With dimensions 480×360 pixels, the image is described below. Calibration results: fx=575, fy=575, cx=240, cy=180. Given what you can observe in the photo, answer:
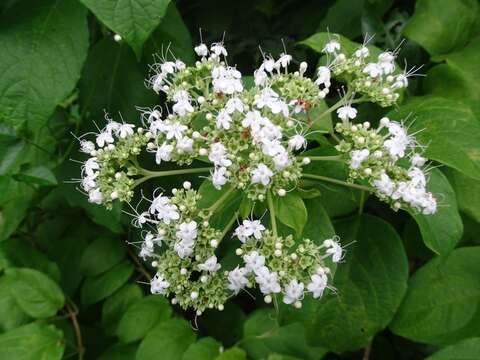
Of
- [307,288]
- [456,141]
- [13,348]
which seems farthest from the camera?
[13,348]

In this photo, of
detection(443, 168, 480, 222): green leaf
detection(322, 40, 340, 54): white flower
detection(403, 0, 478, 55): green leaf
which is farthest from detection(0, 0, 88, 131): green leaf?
detection(443, 168, 480, 222): green leaf

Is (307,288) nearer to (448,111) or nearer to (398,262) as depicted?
(398,262)

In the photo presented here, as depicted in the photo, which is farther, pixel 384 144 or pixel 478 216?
pixel 478 216

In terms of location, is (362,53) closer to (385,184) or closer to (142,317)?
(385,184)

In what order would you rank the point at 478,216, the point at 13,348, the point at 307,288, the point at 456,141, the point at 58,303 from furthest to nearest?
the point at 58,303 → the point at 13,348 → the point at 478,216 → the point at 456,141 → the point at 307,288

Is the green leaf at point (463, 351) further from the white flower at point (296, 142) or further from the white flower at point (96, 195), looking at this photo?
the white flower at point (96, 195)

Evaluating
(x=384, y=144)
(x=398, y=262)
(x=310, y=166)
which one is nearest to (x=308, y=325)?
(x=398, y=262)

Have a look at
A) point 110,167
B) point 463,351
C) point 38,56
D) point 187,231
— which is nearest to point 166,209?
point 187,231
